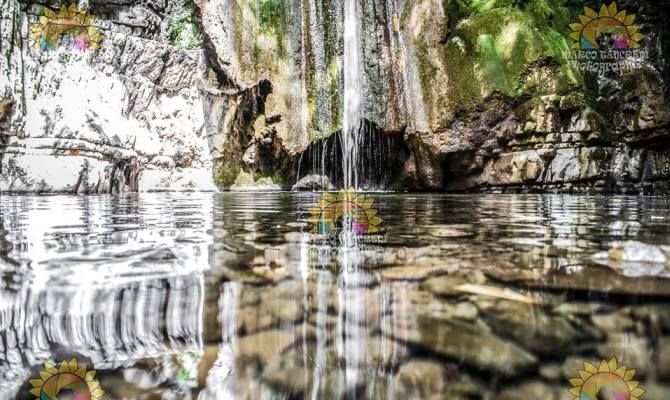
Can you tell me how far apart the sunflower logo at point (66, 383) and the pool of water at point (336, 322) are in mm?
12

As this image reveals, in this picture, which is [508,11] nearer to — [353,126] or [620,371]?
[353,126]

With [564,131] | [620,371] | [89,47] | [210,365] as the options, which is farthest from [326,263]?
[89,47]

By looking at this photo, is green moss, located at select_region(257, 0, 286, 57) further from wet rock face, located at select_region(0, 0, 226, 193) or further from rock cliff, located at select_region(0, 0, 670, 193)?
wet rock face, located at select_region(0, 0, 226, 193)

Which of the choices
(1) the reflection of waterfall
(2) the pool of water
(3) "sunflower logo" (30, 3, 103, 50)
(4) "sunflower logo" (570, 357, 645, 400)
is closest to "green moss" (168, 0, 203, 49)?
(3) "sunflower logo" (30, 3, 103, 50)

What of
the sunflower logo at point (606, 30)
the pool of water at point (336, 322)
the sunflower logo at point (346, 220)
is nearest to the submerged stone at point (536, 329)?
the pool of water at point (336, 322)

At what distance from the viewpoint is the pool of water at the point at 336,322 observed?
48 centimetres

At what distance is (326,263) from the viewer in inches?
43.8

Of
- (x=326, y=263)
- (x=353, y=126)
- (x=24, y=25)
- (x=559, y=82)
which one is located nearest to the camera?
(x=326, y=263)

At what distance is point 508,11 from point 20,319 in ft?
28.6

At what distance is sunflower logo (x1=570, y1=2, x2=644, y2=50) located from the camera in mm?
7453

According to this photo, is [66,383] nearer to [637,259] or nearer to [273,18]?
[637,259]

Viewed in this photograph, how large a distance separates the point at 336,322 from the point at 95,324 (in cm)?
42

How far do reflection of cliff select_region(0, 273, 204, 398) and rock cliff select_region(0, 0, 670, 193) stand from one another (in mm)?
7502

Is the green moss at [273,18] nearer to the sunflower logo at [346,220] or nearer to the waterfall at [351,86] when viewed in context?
the waterfall at [351,86]
